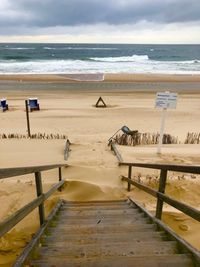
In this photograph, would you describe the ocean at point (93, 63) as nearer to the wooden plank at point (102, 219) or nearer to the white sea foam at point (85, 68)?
the white sea foam at point (85, 68)

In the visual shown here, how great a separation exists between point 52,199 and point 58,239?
242 centimetres

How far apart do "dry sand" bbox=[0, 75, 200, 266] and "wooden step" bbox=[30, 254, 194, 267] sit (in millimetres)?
731

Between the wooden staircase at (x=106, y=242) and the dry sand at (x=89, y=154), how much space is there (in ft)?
1.62

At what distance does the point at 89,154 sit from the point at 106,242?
6.02 m

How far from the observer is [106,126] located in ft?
47.2

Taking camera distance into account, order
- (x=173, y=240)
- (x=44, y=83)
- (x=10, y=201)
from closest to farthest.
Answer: (x=173, y=240) < (x=10, y=201) < (x=44, y=83)

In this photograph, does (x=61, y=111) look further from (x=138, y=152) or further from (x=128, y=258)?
(x=128, y=258)

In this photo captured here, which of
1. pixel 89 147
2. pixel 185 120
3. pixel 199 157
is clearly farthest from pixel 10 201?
pixel 185 120

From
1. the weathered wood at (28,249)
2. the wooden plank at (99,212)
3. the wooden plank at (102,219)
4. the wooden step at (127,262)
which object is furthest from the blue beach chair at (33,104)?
the wooden step at (127,262)

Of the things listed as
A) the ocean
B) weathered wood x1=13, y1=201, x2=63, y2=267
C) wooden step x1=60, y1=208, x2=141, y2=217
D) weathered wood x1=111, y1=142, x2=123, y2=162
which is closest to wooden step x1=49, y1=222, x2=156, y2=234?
weathered wood x1=13, y1=201, x2=63, y2=267

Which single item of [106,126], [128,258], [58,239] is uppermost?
[128,258]

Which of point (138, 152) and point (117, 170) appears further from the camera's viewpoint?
point (138, 152)

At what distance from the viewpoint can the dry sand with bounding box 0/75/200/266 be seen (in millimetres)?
4836

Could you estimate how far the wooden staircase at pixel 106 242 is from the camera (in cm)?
262
